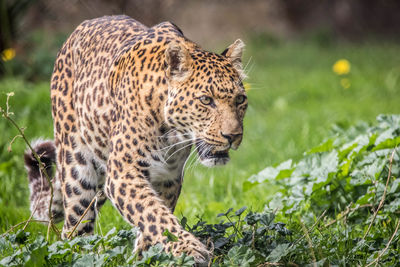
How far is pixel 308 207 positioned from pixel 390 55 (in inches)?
396

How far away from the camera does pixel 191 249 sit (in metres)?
3.53

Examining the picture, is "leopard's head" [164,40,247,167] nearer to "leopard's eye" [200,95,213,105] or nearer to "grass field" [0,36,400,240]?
"leopard's eye" [200,95,213,105]

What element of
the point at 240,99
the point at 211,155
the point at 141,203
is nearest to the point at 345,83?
the point at 240,99

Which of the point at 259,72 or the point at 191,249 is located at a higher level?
the point at 191,249

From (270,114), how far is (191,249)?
666 centimetres

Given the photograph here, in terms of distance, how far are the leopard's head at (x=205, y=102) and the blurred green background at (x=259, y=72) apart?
28cm

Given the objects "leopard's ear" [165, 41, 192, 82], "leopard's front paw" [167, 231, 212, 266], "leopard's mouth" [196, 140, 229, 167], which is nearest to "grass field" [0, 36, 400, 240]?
"leopard's mouth" [196, 140, 229, 167]

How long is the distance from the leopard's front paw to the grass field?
0.75 meters

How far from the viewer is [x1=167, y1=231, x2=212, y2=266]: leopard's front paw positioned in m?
3.53

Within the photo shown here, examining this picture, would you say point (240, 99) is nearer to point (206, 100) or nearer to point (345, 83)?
point (206, 100)

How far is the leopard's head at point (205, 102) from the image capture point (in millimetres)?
4039

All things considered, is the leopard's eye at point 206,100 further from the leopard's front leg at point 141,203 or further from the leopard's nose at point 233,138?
the leopard's front leg at point 141,203

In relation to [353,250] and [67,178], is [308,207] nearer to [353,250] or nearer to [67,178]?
[353,250]

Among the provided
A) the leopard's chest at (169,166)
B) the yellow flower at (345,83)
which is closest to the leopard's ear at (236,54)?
the leopard's chest at (169,166)
